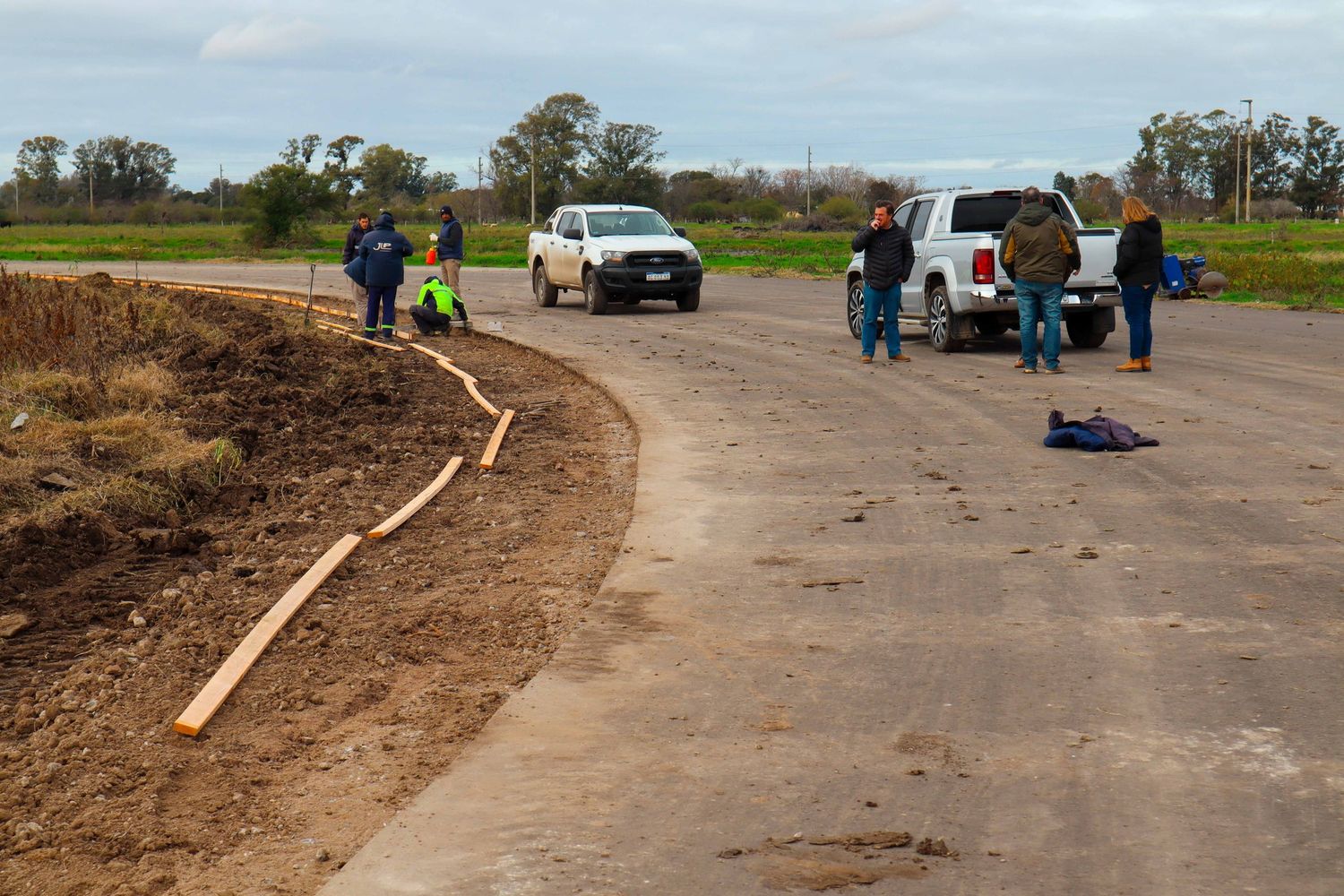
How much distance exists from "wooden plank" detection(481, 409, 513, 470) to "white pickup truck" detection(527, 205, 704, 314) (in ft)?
35.4

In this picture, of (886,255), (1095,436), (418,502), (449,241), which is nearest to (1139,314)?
(886,255)

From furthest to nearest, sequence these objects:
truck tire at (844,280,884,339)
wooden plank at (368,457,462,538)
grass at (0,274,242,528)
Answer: truck tire at (844,280,884,339) → grass at (0,274,242,528) → wooden plank at (368,457,462,538)

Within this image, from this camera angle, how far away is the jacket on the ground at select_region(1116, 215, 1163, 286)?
14.6 m

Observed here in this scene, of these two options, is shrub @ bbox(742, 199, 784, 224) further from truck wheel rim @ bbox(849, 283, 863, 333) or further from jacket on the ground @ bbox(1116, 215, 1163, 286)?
jacket on the ground @ bbox(1116, 215, 1163, 286)

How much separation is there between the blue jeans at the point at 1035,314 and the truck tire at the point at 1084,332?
2423 millimetres

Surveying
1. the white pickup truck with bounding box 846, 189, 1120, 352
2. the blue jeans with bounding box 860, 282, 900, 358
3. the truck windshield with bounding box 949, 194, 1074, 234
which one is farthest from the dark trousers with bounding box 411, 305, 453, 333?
the truck windshield with bounding box 949, 194, 1074, 234

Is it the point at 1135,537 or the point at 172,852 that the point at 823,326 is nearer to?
the point at 1135,537

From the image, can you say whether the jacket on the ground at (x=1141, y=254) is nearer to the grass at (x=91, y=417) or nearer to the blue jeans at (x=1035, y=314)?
the blue jeans at (x=1035, y=314)

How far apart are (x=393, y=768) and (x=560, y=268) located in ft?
68.0

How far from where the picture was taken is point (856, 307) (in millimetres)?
18859

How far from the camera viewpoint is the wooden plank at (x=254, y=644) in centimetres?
525

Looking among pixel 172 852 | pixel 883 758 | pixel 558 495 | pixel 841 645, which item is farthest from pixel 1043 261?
pixel 172 852

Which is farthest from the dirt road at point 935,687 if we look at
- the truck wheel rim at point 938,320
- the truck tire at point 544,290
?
the truck tire at point 544,290

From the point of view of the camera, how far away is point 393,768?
4.83 meters
